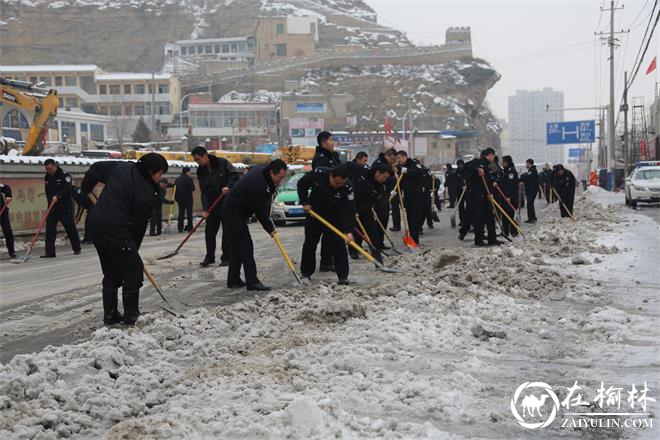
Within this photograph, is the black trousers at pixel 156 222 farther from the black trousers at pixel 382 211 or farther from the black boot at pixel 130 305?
the black boot at pixel 130 305

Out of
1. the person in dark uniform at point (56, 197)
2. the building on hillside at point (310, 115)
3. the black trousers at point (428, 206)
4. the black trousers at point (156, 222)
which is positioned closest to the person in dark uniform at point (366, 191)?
the black trousers at point (428, 206)

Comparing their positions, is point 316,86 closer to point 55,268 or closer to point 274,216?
point 274,216

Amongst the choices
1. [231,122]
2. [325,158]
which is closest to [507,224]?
[325,158]

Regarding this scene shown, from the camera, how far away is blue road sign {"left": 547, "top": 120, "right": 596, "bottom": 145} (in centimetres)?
5334

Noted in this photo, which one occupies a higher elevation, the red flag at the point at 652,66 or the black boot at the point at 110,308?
the red flag at the point at 652,66

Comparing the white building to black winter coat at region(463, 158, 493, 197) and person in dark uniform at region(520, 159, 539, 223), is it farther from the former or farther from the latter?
black winter coat at region(463, 158, 493, 197)

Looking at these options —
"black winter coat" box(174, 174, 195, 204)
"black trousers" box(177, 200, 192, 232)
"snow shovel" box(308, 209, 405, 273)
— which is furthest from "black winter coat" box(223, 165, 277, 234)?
"black winter coat" box(174, 174, 195, 204)

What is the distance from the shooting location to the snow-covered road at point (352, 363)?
450cm

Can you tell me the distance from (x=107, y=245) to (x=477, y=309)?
3.52 meters

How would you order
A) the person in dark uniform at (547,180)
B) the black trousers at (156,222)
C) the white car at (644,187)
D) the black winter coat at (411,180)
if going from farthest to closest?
the person in dark uniform at (547,180), the white car at (644,187), the black trousers at (156,222), the black winter coat at (411,180)

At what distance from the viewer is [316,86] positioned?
124 meters

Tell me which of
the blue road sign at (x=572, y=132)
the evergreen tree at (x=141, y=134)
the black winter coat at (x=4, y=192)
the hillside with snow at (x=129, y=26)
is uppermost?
the hillside with snow at (x=129, y=26)

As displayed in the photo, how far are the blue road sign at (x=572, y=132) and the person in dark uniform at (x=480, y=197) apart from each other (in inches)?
1618

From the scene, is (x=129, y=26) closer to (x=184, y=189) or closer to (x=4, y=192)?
(x=184, y=189)
